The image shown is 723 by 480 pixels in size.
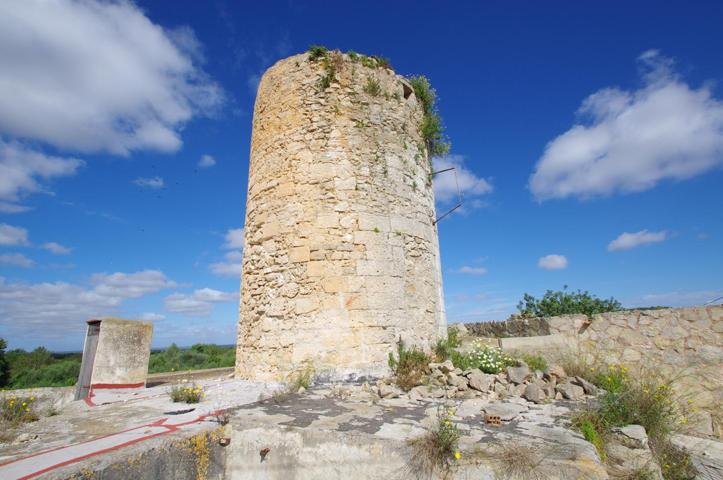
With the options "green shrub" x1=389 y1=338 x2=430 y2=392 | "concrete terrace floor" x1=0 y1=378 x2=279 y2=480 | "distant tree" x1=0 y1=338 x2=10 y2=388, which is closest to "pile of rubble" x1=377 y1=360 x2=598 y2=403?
"green shrub" x1=389 y1=338 x2=430 y2=392

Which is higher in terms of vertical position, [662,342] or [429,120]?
[429,120]

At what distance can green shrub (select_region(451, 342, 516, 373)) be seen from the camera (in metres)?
5.52

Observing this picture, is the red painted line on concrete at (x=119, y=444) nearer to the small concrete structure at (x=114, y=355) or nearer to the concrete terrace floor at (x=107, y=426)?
the concrete terrace floor at (x=107, y=426)

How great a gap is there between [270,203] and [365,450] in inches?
174

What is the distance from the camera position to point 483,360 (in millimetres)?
5613

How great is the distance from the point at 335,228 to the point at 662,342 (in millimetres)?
6605

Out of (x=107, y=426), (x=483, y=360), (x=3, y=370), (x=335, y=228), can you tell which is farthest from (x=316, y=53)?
(x=3, y=370)

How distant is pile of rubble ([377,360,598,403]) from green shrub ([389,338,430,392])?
0.43ft

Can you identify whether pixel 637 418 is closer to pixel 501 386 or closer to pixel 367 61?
pixel 501 386

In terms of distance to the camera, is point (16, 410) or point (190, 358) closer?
point (16, 410)

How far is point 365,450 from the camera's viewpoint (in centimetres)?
301

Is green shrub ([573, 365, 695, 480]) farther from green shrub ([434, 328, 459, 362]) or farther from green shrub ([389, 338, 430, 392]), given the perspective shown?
green shrub ([434, 328, 459, 362])

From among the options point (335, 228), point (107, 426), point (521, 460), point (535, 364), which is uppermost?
point (335, 228)

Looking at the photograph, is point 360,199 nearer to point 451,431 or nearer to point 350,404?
point 350,404
